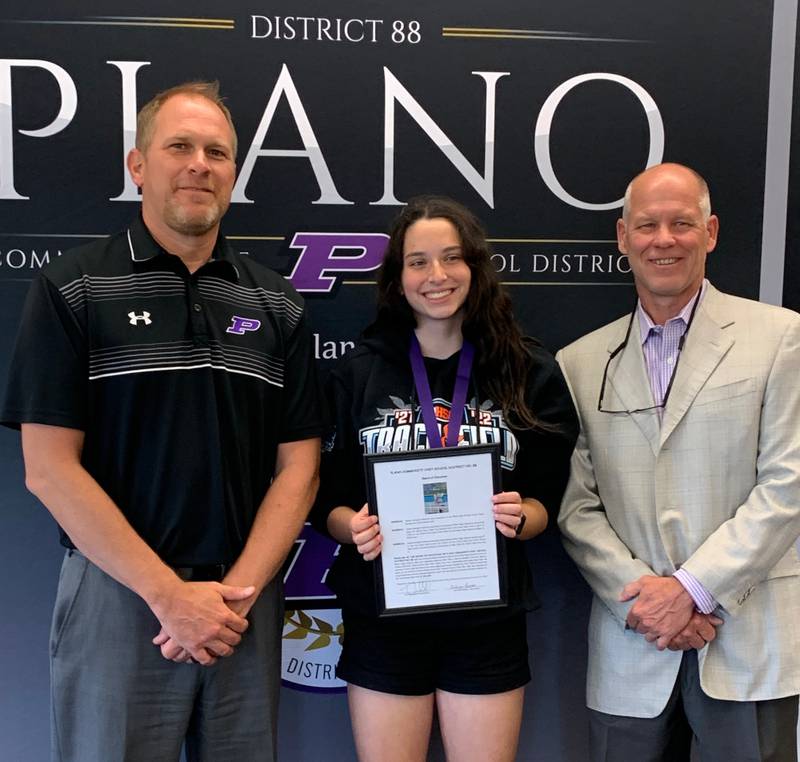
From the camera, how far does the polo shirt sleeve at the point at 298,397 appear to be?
2.13m

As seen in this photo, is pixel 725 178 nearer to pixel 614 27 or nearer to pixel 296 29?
pixel 614 27

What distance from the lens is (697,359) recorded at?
2.21 metres

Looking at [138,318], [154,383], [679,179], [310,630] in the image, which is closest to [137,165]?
[138,318]

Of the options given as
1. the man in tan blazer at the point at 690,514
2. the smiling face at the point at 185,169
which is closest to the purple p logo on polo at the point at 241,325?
the smiling face at the point at 185,169

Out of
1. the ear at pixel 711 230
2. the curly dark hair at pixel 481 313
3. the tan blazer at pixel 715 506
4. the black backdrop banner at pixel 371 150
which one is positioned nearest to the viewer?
the tan blazer at pixel 715 506

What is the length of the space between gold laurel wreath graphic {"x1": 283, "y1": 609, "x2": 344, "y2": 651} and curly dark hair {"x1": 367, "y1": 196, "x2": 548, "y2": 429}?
1.04m

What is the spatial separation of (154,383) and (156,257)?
31cm

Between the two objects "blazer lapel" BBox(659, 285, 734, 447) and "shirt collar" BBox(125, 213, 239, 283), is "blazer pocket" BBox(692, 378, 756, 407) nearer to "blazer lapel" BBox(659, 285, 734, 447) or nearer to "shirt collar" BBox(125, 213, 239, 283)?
"blazer lapel" BBox(659, 285, 734, 447)

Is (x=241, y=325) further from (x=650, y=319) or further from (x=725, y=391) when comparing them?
(x=725, y=391)

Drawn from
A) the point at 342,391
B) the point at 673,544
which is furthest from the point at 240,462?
the point at 673,544

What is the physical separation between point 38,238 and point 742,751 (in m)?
2.52

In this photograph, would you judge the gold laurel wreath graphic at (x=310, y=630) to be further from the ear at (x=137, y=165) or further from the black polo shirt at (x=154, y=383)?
the ear at (x=137, y=165)

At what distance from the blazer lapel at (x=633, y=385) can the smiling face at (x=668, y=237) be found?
115 millimetres

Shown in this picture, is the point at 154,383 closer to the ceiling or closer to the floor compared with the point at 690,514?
closer to the ceiling
